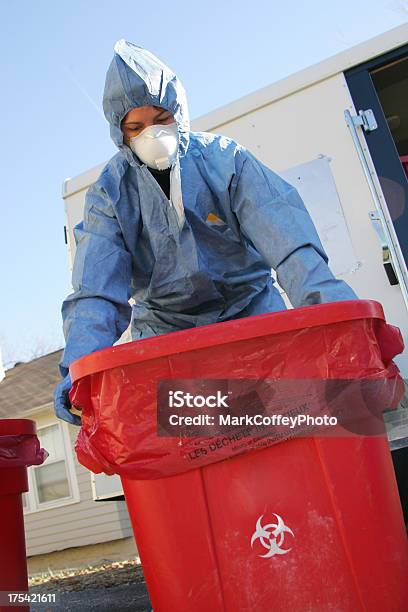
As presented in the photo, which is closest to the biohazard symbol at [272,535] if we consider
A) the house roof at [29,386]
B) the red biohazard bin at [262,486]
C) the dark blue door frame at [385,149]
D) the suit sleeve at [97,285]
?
the red biohazard bin at [262,486]

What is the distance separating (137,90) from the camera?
6.53 ft

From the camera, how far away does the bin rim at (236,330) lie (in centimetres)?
130

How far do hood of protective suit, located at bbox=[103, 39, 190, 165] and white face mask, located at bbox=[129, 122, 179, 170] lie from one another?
45mm

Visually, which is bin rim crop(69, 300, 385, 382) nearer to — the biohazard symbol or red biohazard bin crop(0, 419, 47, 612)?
the biohazard symbol

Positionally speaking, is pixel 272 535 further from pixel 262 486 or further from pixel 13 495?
pixel 13 495

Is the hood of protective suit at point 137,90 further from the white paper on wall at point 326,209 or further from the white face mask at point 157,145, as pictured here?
the white paper on wall at point 326,209

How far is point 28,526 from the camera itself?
1095 cm

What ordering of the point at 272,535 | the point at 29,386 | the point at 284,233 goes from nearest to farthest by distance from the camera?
1. the point at 272,535
2. the point at 284,233
3. the point at 29,386

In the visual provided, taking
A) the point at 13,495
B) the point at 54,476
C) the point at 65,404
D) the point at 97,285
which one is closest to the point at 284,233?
the point at 97,285

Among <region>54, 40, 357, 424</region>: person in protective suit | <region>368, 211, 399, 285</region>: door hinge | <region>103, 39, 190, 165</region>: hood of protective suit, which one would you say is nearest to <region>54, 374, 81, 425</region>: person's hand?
<region>54, 40, 357, 424</region>: person in protective suit

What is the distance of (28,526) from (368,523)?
35.4ft

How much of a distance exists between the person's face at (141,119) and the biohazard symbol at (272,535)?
132 cm

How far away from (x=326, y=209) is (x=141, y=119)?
5.35ft

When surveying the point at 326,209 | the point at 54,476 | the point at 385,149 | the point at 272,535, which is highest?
the point at 385,149
